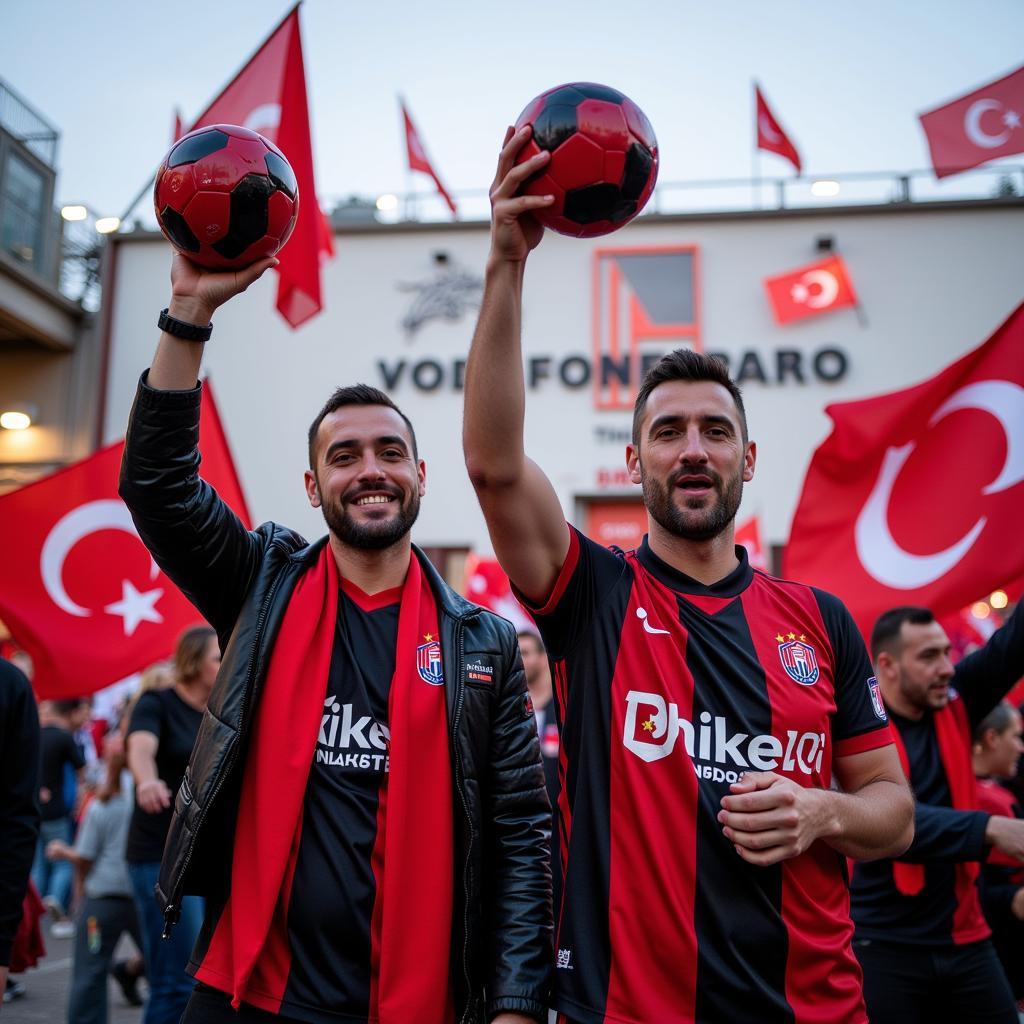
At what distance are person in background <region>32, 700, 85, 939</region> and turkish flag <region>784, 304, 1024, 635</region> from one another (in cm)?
663

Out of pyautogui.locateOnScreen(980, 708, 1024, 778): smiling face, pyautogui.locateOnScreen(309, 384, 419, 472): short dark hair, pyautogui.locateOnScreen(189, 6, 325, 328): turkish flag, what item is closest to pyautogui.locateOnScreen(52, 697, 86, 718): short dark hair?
pyautogui.locateOnScreen(189, 6, 325, 328): turkish flag

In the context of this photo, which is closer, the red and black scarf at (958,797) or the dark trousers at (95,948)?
the red and black scarf at (958,797)

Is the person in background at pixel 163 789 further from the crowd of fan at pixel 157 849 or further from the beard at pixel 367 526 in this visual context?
the beard at pixel 367 526

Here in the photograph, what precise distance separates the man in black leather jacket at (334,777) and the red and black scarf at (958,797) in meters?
1.77

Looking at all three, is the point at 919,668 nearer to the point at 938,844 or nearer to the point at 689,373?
the point at 938,844

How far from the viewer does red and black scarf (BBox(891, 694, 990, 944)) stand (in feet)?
12.4

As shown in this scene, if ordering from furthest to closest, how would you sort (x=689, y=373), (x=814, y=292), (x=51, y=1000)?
(x=814, y=292) → (x=51, y=1000) → (x=689, y=373)

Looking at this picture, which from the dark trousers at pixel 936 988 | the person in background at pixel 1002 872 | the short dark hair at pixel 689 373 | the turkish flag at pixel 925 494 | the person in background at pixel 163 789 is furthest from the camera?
the turkish flag at pixel 925 494

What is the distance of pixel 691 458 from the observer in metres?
2.46

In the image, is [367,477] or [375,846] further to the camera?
[367,477]

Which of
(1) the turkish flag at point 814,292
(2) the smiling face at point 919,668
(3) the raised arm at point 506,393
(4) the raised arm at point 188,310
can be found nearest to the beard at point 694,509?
(3) the raised arm at point 506,393

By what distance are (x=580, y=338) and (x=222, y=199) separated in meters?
15.5

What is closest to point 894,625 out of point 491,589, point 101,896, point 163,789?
point 163,789

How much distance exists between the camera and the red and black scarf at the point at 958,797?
3785 millimetres
